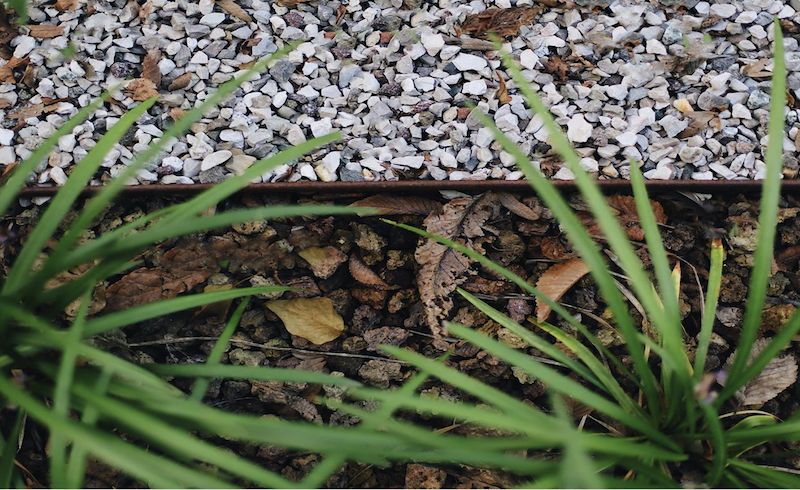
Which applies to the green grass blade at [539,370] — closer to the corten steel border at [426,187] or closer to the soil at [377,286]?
the soil at [377,286]

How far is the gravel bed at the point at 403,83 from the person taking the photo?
1.25m

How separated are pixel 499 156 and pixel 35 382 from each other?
89cm

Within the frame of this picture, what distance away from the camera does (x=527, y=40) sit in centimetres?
137

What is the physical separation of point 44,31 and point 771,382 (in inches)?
64.6

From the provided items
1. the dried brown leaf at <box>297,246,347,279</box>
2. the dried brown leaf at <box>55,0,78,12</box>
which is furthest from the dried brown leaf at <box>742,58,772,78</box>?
the dried brown leaf at <box>55,0,78,12</box>

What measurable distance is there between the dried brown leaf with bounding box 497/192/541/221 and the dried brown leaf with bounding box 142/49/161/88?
773 millimetres

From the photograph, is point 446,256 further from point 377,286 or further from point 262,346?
point 262,346

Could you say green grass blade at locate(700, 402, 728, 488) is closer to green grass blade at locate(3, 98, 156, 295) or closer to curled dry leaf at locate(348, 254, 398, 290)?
curled dry leaf at locate(348, 254, 398, 290)

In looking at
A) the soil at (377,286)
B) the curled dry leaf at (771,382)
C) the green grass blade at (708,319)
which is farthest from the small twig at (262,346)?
the curled dry leaf at (771,382)

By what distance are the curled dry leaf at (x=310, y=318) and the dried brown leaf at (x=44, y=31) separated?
815 millimetres

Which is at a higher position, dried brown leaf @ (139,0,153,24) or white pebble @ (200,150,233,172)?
dried brown leaf @ (139,0,153,24)

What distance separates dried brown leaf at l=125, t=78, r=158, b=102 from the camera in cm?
132

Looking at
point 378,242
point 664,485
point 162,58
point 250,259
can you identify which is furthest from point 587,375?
point 162,58

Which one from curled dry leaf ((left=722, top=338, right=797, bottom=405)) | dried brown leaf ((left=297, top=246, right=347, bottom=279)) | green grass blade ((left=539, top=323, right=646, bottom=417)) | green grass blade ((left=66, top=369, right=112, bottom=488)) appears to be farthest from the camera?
dried brown leaf ((left=297, top=246, right=347, bottom=279))
